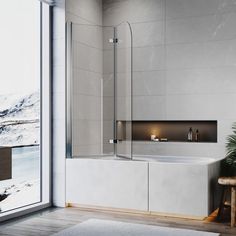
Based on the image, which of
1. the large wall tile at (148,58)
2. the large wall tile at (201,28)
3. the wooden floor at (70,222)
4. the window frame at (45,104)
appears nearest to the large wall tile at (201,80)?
the large wall tile at (148,58)

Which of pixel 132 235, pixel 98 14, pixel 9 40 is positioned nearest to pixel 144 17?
pixel 98 14

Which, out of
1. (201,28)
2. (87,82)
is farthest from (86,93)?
(201,28)

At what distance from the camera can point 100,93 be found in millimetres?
5258

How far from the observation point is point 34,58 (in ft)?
17.7

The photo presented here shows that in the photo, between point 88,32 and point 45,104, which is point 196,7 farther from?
point 45,104

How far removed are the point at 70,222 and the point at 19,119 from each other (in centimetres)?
138

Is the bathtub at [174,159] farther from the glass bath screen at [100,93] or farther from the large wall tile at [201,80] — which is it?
the large wall tile at [201,80]

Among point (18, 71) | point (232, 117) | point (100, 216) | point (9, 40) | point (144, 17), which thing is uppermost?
point (144, 17)

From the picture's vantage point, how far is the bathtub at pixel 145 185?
4.64m

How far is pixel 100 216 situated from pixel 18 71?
1959 mm

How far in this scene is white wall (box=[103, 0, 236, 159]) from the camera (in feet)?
17.7

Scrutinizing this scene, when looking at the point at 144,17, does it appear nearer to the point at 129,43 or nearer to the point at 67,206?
the point at 129,43

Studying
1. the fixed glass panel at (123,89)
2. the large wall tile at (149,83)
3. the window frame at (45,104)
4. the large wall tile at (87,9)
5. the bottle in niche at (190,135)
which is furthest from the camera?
the large wall tile at (149,83)

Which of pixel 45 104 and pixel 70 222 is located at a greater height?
pixel 45 104
